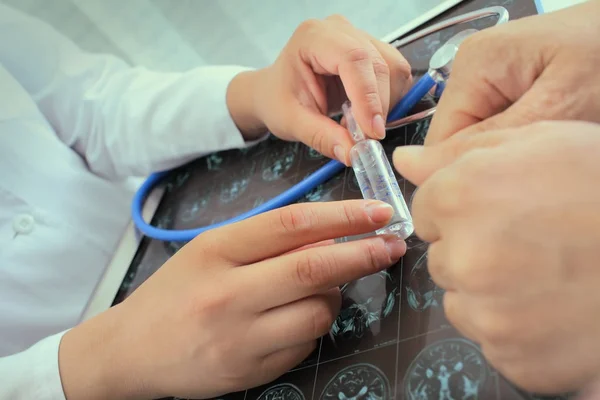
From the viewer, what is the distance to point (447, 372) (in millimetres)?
288

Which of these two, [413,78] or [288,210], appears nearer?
[288,210]

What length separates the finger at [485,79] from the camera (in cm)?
28

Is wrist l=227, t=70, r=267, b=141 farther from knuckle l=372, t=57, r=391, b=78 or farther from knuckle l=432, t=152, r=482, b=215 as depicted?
knuckle l=432, t=152, r=482, b=215

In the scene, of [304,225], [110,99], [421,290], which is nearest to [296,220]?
[304,225]

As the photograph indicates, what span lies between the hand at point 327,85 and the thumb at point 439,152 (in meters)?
0.15

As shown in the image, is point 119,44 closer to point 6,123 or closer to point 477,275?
point 6,123

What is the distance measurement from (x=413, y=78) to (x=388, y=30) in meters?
0.37

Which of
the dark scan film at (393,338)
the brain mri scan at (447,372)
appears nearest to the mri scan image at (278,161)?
the dark scan film at (393,338)

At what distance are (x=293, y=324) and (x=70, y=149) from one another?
1.88 ft

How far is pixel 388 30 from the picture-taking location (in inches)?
33.9

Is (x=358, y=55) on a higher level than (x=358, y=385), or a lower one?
higher

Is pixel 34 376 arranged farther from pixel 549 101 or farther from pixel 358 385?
pixel 549 101

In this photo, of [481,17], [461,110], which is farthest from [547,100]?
[481,17]

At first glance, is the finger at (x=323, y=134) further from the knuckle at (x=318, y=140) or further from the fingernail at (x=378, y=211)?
the fingernail at (x=378, y=211)
